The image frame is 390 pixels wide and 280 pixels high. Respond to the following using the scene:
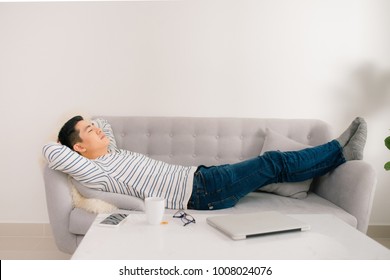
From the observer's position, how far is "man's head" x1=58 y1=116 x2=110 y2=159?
2.22 metres

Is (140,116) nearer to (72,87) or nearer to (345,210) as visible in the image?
(72,87)

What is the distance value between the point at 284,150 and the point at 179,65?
36.4 inches

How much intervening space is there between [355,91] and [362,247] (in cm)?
176

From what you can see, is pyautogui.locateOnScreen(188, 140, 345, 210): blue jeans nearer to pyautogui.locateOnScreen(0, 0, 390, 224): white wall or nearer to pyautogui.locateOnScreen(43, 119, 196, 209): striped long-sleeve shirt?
pyautogui.locateOnScreen(43, 119, 196, 209): striped long-sleeve shirt

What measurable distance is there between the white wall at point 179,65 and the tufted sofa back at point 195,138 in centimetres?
30

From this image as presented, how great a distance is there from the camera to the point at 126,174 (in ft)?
7.09

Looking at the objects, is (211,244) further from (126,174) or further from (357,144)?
(357,144)

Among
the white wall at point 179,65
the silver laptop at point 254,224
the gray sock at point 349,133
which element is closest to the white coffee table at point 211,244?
the silver laptop at point 254,224

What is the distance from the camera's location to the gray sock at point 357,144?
7.53ft

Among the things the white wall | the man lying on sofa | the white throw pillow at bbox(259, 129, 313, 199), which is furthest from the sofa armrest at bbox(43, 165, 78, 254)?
the white throw pillow at bbox(259, 129, 313, 199)

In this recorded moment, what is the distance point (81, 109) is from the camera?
285 centimetres

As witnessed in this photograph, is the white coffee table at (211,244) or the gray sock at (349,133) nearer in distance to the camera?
the white coffee table at (211,244)

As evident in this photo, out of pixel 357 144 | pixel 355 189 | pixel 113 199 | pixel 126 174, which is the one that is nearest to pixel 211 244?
pixel 113 199

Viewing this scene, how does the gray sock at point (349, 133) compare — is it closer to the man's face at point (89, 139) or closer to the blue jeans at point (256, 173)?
the blue jeans at point (256, 173)
